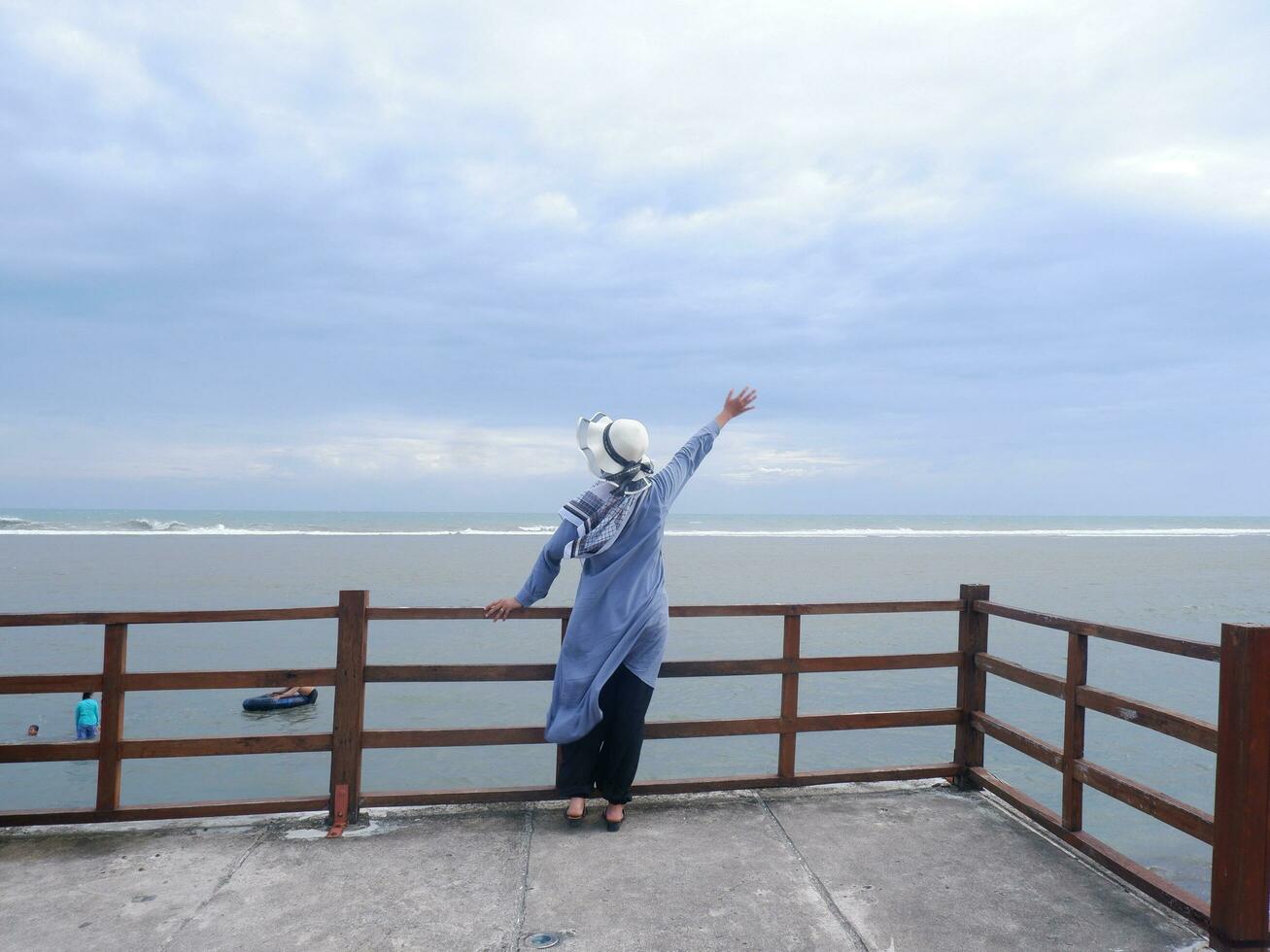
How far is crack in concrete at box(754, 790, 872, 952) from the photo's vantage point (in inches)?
121

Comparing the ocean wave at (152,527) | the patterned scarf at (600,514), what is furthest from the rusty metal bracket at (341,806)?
the ocean wave at (152,527)

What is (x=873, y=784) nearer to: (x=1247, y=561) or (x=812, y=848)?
(x=812, y=848)

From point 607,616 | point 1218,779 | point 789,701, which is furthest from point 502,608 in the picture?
point 1218,779

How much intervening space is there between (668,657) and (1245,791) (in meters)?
11.0

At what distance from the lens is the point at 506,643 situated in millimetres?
14766

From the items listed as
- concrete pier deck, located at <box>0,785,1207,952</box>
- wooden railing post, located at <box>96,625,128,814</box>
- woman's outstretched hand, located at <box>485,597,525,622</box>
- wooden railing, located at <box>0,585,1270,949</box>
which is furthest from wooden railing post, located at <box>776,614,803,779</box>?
wooden railing post, located at <box>96,625,128,814</box>

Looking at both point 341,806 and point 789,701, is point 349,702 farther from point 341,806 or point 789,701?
point 789,701

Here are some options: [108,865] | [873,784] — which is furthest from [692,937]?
[108,865]

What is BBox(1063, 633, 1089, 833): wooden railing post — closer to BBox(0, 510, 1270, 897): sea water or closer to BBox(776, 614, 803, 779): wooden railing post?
BBox(776, 614, 803, 779): wooden railing post

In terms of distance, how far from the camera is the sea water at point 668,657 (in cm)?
847

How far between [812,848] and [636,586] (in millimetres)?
1389

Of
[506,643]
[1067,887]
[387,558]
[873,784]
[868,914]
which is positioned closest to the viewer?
[868,914]

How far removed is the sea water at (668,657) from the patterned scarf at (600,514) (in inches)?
183

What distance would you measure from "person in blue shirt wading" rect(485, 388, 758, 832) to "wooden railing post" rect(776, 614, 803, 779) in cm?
82
